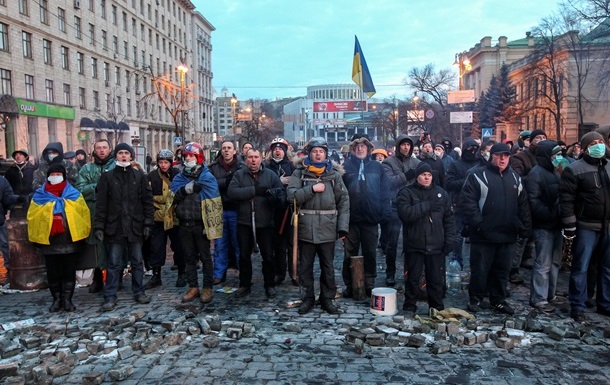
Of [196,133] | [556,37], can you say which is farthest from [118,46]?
[556,37]

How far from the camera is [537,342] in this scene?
5562mm

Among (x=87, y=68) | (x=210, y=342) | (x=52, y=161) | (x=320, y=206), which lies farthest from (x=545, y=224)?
(x=87, y=68)

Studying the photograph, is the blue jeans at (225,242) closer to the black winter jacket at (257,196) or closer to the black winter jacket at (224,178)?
the black winter jacket at (224,178)

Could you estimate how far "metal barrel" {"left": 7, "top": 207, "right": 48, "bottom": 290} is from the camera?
782 cm

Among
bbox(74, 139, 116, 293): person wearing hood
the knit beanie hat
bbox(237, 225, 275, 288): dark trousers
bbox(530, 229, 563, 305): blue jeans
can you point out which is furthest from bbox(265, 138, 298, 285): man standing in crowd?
the knit beanie hat

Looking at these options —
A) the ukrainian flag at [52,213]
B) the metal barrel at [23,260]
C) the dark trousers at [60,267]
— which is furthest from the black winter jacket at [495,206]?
the metal barrel at [23,260]

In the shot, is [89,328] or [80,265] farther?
[80,265]

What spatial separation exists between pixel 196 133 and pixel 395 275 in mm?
74596

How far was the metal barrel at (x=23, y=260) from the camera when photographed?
782cm

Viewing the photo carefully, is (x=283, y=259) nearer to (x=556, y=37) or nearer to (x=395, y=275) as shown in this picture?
(x=395, y=275)

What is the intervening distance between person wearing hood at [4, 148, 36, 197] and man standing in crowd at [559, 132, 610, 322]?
10.6 metres

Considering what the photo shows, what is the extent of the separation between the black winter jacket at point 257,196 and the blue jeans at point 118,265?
1.53 m

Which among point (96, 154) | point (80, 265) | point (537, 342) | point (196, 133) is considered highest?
point (196, 133)

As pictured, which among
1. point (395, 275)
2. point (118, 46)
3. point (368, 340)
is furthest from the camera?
point (118, 46)
